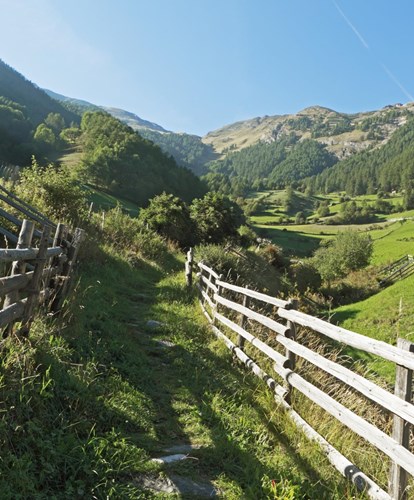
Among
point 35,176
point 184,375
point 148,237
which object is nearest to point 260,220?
point 148,237

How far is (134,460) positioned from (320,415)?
251 cm

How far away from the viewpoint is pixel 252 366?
22.3 feet

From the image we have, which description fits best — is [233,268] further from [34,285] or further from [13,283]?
[13,283]

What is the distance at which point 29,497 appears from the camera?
3.12 meters

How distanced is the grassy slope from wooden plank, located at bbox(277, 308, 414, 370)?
51.4 inches

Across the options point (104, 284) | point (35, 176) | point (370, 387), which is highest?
point (35, 176)

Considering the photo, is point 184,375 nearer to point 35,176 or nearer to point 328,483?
point 328,483

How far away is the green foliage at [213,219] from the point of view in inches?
1432

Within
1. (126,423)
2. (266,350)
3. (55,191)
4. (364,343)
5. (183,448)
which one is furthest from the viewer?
(55,191)

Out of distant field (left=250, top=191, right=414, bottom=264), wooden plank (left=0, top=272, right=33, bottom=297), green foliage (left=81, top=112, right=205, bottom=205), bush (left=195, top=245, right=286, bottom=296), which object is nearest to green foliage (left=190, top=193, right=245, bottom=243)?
bush (left=195, top=245, right=286, bottom=296)

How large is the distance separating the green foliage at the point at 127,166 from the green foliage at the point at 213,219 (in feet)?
140

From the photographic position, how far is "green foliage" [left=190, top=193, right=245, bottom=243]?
Answer: 3638 centimetres

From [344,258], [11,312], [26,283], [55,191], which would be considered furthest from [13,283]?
[344,258]

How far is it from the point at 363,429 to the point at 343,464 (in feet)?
1.66
